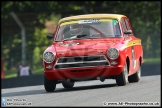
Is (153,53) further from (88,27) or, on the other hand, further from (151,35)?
(88,27)

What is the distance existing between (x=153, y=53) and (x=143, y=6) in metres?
3.93

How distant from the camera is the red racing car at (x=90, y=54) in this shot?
14164 millimetres

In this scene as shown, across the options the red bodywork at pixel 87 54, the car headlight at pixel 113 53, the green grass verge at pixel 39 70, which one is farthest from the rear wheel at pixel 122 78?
the green grass verge at pixel 39 70

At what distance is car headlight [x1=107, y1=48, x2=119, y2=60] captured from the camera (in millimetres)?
14180

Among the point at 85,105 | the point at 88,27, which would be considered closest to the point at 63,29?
the point at 88,27

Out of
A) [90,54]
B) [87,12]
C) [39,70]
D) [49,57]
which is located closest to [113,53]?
[90,54]

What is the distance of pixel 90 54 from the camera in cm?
1413

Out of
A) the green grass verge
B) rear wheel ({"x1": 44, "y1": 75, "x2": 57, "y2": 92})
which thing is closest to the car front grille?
rear wheel ({"x1": 44, "y1": 75, "x2": 57, "y2": 92})

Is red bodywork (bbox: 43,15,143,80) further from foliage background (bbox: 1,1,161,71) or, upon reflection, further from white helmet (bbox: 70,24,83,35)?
foliage background (bbox: 1,1,161,71)

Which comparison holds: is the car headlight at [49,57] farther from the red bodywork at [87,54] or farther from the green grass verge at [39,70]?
the green grass verge at [39,70]

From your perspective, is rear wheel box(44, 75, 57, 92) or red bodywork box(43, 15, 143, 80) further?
rear wheel box(44, 75, 57, 92)

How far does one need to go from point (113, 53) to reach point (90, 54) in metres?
0.50

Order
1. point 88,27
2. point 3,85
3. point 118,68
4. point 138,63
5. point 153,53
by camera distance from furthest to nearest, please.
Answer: point 153,53
point 3,85
point 138,63
point 88,27
point 118,68

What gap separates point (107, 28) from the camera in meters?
15.5
